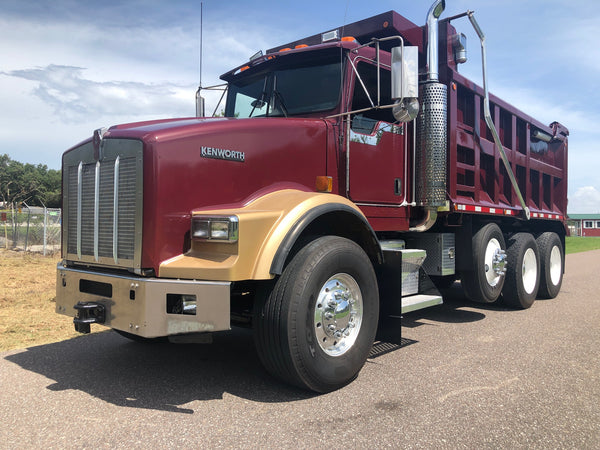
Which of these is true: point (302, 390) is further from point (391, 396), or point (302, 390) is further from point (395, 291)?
point (395, 291)

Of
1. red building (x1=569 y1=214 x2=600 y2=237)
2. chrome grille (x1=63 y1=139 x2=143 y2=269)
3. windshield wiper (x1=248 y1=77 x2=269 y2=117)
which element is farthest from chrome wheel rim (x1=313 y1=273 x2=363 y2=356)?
red building (x1=569 y1=214 x2=600 y2=237)

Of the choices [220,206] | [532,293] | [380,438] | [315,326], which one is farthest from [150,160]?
[532,293]

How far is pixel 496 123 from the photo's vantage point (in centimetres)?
713

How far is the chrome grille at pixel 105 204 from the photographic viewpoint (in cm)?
346

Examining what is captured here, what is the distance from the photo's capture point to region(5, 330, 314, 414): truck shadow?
11.8ft

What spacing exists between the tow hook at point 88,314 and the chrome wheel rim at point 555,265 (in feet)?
24.9

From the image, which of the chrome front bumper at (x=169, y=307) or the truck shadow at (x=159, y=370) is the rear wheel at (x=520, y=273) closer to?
the truck shadow at (x=159, y=370)

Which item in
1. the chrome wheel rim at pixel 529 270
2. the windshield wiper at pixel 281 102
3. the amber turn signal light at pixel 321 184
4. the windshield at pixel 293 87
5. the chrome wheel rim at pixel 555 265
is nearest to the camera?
the amber turn signal light at pixel 321 184

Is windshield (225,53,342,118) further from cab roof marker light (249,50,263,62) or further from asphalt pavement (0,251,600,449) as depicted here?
asphalt pavement (0,251,600,449)

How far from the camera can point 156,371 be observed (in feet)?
13.8

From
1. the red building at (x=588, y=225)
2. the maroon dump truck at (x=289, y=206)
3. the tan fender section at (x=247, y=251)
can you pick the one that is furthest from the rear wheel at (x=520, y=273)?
the red building at (x=588, y=225)

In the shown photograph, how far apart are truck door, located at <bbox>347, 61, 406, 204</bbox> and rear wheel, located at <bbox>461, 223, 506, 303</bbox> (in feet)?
5.23

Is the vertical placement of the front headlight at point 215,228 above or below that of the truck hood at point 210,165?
Result: below

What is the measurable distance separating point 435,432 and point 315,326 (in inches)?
42.9
